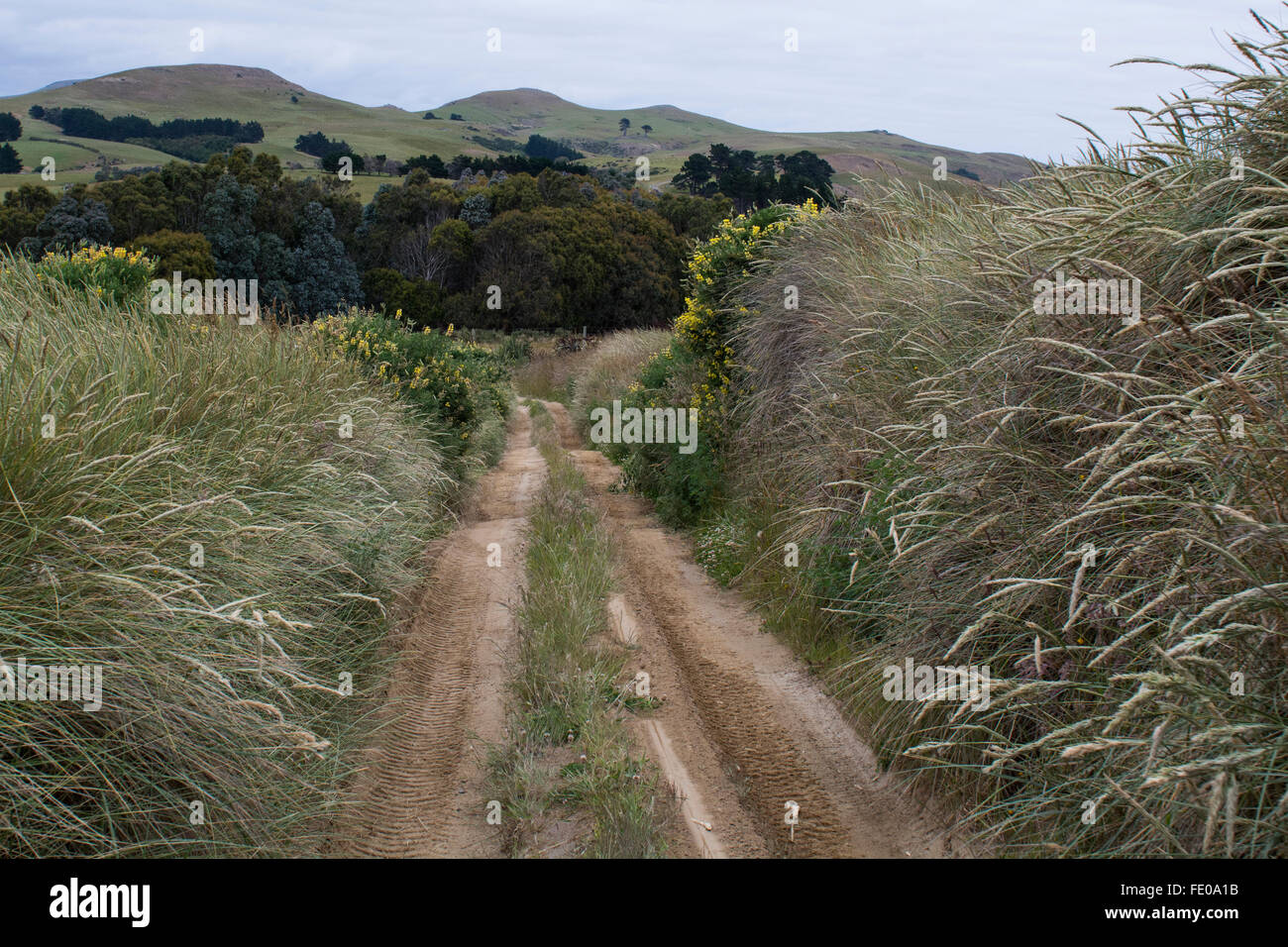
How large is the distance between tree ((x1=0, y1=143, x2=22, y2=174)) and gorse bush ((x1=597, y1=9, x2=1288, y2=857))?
2380 inches

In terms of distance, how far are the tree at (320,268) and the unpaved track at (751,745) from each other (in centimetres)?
2947

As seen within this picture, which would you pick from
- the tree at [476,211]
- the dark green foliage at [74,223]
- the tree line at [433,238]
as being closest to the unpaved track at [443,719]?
the dark green foliage at [74,223]

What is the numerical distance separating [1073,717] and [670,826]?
1874 mm

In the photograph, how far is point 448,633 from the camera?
22.5 feet

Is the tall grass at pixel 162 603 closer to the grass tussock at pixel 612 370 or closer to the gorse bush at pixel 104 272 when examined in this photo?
the gorse bush at pixel 104 272

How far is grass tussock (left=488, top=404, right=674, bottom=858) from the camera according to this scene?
3959 mm

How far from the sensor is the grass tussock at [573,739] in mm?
3959

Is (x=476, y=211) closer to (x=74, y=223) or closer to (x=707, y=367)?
(x=74, y=223)

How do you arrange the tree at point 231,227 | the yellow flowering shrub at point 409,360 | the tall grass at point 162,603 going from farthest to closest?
the tree at point 231,227, the yellow flowering shrub at point 409,360, the tall grass at point 162,603

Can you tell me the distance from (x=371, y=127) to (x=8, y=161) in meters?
58.9

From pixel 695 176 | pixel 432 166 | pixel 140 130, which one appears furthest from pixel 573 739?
pixel 140 130

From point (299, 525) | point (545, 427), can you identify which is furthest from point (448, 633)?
point (545, 427)

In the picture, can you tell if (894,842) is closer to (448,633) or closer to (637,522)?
(448,633)

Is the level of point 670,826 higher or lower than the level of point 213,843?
lower
